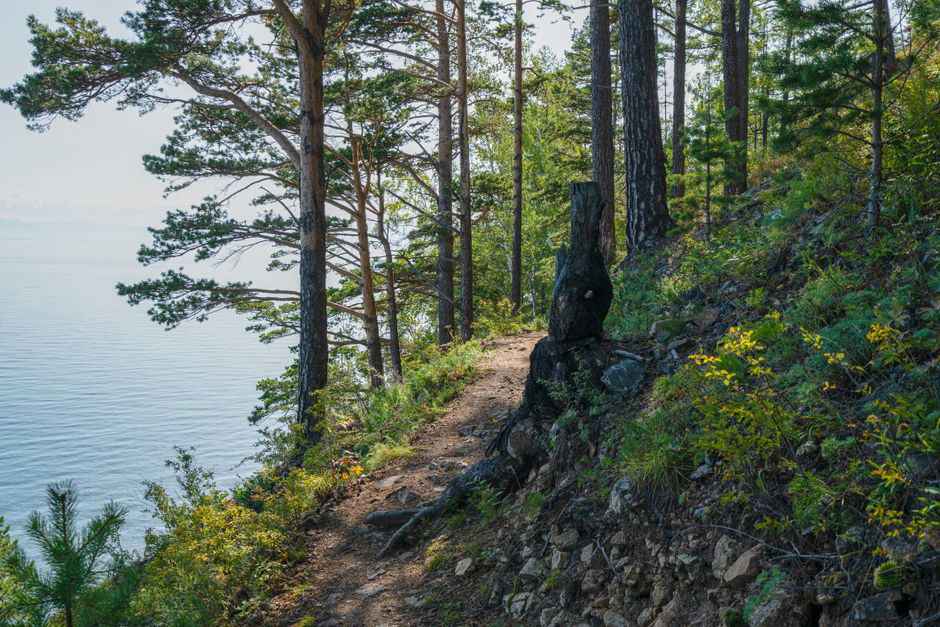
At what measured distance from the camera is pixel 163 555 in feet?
12.9

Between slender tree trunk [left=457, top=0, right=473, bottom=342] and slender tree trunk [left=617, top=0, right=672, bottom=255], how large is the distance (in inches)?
204

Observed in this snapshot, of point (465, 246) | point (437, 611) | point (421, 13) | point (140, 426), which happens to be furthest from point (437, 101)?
point (140, 426)

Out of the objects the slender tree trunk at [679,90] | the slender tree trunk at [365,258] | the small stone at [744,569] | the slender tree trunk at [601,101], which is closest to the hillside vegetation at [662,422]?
the small stone at [744,569]

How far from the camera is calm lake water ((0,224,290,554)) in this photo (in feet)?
49.6

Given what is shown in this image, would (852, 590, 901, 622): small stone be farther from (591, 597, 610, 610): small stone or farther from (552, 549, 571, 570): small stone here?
(552, 549, 571, 570): small stone

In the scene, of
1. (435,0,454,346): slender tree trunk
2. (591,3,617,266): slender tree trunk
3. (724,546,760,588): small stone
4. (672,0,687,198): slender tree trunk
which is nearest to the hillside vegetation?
(724,546,760,588): small stone

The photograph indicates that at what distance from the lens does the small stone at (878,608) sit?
69.1 inches

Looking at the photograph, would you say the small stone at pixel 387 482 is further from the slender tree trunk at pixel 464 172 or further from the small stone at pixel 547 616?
the slender tree trunk at pixel 464 172

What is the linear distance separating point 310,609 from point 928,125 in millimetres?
5974

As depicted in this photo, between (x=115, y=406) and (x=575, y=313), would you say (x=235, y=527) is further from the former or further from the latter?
(x=115, y=406)

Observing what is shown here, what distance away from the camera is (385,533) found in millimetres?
5242

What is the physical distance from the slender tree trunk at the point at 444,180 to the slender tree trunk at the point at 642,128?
222 inches

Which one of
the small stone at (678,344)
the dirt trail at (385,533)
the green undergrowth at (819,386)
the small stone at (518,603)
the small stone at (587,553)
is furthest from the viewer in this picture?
the small stone at (678,344)

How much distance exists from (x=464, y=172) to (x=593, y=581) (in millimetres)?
11171
